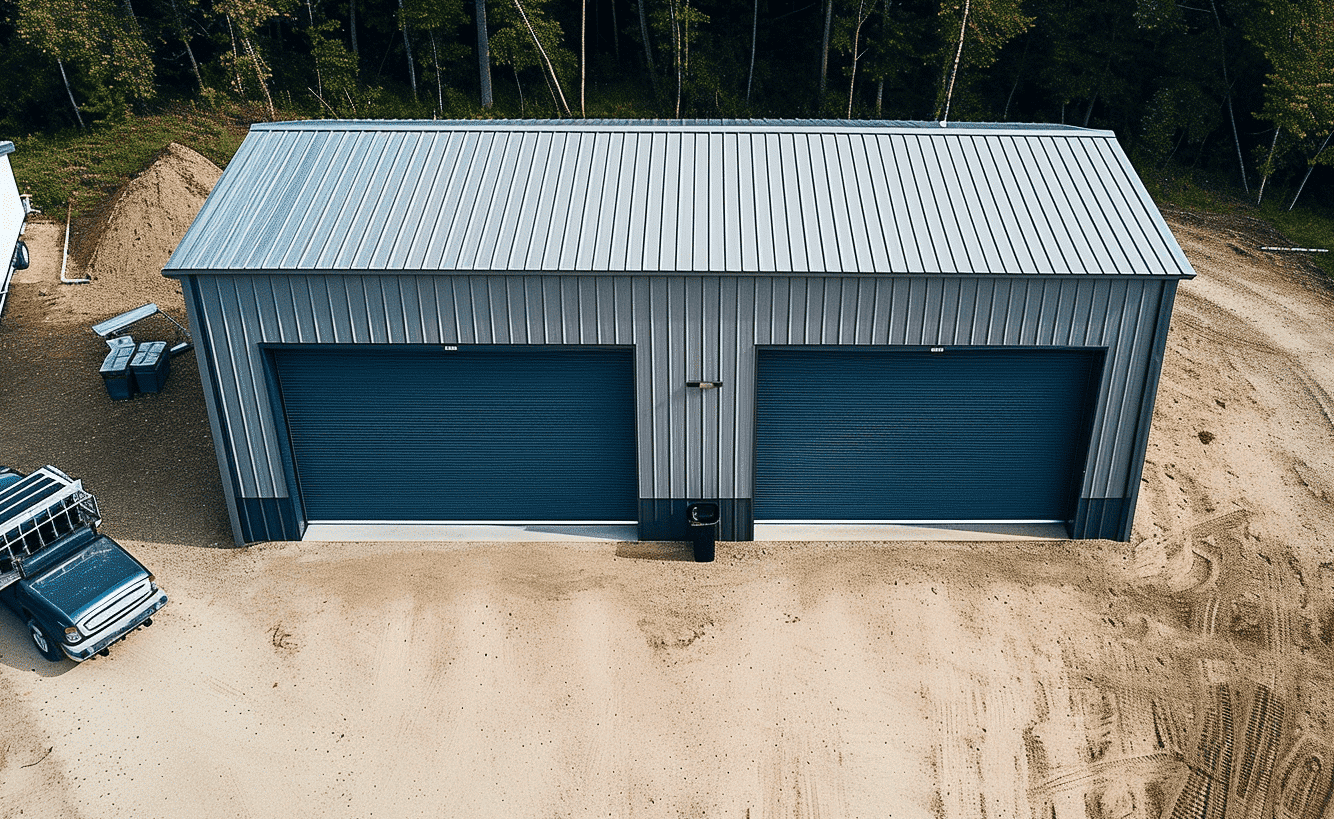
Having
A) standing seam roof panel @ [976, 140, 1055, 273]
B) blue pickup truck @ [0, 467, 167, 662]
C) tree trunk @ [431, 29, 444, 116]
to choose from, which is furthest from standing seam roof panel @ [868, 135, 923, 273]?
tree trunk @ [431, 29, 444, 116]

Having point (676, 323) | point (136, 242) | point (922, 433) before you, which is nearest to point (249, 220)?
point (676, 323)

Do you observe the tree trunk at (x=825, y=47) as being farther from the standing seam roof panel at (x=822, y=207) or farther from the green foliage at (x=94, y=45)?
the green foliage at (x=94, y=45)

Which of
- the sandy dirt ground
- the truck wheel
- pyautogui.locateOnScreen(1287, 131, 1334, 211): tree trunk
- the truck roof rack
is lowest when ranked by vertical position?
the sandy dirt ground

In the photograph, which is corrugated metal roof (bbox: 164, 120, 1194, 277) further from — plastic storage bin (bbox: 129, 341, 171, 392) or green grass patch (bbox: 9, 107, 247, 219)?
green grass patch (bbox: 9, 107, 247, 219)

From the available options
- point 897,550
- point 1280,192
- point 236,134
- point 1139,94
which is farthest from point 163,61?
point 1280,192

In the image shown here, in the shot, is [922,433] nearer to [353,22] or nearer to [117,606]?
[117,606]
